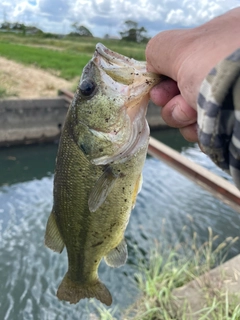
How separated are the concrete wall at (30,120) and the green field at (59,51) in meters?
4.77

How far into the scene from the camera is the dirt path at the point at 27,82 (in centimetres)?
1262

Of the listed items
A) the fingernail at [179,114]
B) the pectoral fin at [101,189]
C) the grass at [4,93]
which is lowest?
the grass at [4,93]

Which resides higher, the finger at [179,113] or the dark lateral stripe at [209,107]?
the dark lateral stripe at [209,107]

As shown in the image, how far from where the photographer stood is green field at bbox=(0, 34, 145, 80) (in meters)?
17.8

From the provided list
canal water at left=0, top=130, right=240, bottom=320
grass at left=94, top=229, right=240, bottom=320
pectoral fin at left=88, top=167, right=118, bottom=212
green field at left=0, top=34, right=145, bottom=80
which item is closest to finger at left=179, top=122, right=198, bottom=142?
pectoral fin at left=88, top=167, right=118, bottom=212

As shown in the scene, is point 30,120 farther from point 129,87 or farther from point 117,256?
point 129,87

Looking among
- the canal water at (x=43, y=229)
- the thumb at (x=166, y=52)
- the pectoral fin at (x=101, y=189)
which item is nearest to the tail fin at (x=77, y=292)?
the pectoral fin at (x=101, y=189)

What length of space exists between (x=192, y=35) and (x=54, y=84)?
1389 centimetres

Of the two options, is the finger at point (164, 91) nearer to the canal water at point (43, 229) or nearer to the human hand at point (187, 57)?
the human hand at point (187, 57)

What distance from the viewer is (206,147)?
104 cm

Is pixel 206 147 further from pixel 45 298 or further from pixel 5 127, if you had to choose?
pixel 5 127

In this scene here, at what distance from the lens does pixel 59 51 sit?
92.7 feet

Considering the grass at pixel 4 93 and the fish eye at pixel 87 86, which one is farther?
the grass at pixel 4 93

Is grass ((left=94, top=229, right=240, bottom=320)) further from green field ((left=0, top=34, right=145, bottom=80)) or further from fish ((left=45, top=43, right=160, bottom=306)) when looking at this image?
green field ((left=0, top=34, right=145, bottom=80))
